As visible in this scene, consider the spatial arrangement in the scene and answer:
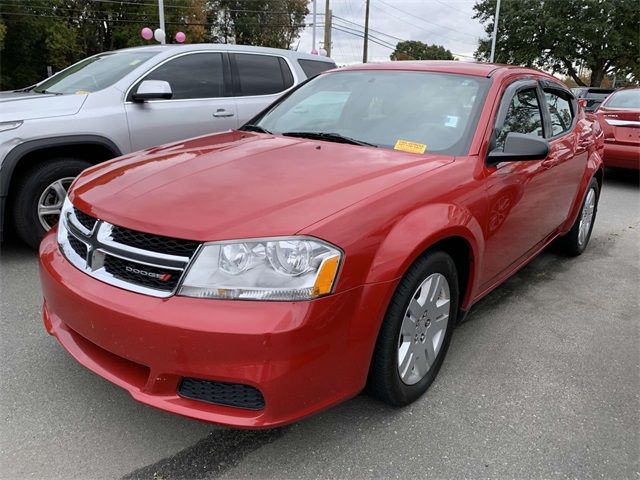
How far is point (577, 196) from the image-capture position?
4.30m

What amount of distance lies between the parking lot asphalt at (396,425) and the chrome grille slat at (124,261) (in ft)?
2.31

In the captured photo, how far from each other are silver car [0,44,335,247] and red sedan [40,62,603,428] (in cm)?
166

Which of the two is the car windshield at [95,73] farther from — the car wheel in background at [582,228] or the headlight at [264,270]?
the car wheel in background at [582,228]

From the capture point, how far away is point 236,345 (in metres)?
1.80

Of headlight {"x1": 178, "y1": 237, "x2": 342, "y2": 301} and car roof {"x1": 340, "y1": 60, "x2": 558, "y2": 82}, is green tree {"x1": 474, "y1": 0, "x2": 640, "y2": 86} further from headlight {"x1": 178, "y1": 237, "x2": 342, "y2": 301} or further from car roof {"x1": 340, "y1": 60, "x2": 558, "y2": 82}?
headlight {"x1": 178, "y1": 237, "x2": 342, "y2": 301}

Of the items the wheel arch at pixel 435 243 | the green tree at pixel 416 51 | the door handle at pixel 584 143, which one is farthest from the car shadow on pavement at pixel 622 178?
the green tree at pixel 416 51

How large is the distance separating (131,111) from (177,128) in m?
0.47

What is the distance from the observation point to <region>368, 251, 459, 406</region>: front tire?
7.15ft

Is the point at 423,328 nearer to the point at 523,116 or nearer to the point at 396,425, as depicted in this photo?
the point at 396,425

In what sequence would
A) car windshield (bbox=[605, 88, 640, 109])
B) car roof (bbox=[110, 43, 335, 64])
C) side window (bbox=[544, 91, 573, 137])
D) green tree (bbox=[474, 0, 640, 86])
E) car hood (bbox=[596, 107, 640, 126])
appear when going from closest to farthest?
side window (bbox=[544, 91, 573, 137]) < car roof (bbox=[110, 43, 335, 64]) < car hood (bbox=[596, 107, 640, 126]) < car windshield (bbox=[605, 88, 640, 109]) < green tree (bbox=[474, 0, 640, 86])

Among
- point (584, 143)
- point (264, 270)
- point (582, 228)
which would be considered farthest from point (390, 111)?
point (582, 228)

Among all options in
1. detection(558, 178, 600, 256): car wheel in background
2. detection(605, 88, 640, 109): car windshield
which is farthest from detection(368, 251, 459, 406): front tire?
detection(605, 88, 640, 109): car windshield

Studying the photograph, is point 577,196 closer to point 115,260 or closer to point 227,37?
point 115,260

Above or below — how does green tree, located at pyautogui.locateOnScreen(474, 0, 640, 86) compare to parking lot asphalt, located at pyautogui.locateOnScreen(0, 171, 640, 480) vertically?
above
